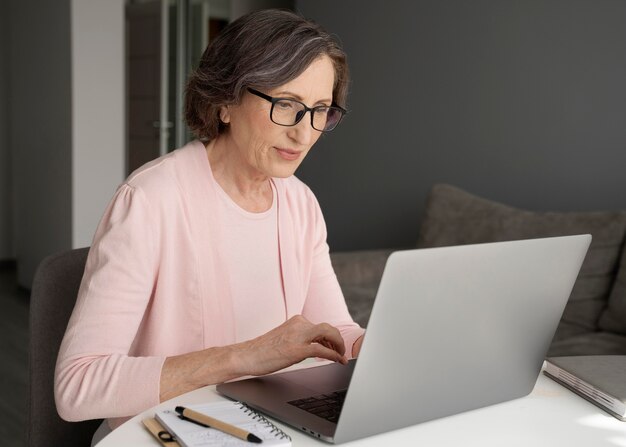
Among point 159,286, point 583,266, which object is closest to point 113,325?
point 159,286

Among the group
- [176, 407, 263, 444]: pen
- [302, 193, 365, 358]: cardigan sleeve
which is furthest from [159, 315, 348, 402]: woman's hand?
[302, 193, 365, 358]: cardigan sleeve

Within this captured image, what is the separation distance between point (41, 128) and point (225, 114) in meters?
3.62

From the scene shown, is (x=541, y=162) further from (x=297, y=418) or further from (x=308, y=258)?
(x=297, y=418)

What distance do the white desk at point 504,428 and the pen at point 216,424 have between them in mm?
52

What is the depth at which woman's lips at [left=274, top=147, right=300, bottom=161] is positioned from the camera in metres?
1.43

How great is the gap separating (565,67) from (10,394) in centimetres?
276

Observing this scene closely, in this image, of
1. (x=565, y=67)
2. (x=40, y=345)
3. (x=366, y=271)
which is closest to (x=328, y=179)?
(x=366, y=271)

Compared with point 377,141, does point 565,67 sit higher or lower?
higher

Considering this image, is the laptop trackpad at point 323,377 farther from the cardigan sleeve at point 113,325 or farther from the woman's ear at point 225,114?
the woman's ear at point 225,114

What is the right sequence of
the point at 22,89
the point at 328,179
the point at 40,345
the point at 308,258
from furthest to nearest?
the point at 22,89
the point at 328,179
the point at 308,258
the point at 40,345

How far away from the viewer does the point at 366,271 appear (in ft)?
10.7

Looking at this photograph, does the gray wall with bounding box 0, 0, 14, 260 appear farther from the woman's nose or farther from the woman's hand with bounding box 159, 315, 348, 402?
the woman's hand with bounding box 159, 315, 348, 402

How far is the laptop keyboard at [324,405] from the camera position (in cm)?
103

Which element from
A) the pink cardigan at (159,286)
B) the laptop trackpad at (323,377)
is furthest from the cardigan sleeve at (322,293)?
the laptop trackpad at (323,377)
